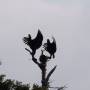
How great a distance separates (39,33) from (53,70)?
2.93 m

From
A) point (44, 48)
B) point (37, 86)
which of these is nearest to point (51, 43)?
point (44, 48)

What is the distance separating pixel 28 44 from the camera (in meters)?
45.4

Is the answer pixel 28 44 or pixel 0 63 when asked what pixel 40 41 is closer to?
pixel 28 44

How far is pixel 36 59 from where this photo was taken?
148ft

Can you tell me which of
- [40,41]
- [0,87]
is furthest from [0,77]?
[40,41]

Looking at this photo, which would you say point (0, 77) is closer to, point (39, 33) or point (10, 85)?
point (10, 85)

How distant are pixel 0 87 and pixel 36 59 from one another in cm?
334

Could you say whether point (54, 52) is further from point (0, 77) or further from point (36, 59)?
point (0, 77)

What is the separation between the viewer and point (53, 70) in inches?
1767

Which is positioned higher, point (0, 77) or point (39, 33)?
point (39, 33)

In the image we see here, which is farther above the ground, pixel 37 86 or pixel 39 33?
pixel 39 33

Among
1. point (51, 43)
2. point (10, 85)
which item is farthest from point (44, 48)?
point (10, 85)

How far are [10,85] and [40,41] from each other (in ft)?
12.7

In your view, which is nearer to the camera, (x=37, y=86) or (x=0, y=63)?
(x=37, y=86)
